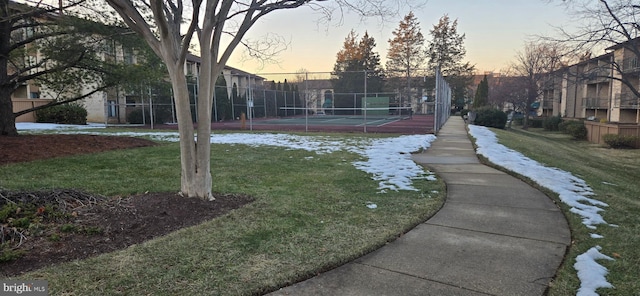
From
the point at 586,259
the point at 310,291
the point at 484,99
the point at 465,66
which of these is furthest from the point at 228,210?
the point at 465,66

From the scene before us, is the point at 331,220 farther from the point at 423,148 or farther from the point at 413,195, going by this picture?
the point at 423,148

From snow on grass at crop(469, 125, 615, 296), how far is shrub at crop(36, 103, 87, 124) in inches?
903

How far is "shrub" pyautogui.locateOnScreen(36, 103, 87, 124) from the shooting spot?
22297mm

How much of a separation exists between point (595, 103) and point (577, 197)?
37.5m

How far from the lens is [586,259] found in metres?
3.16

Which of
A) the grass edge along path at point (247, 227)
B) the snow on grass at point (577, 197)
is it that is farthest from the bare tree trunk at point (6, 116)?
the snow on grass at point (577, 197)

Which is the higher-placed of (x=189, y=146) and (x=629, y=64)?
(x=629, y=64)

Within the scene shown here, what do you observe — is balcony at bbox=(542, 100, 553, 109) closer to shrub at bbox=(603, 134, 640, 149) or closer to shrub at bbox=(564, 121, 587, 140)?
shrub at bbox=(564, 121, 587, 140)

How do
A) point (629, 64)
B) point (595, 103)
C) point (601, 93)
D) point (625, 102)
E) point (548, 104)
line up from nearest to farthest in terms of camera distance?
point (625, 102)
point (629, 64)
point (595, 103)
point (601, 93)
point (548, 104)

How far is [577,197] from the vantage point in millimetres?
5441

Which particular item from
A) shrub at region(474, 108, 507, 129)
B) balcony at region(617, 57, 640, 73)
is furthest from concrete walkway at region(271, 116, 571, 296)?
balcony at region(617, 57, 640, 73)

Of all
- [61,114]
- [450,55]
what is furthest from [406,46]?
[61,114]

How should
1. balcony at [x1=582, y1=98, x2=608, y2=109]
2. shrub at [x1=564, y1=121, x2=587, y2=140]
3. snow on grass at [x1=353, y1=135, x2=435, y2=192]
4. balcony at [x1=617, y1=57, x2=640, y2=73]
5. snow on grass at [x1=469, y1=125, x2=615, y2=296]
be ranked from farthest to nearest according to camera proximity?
balcony at [x1=582, y1=98, x2=608, y2=109], balcony at [x1=617, y1=57, x2=640, y2=73], shrub at [x1=564, y1=121, x2=587, y2=140], snow on grass at [x1=353, y1=135, x2=435, y2=192], snow on grass at [x1=469, y1=125, x2=615, y2=296]

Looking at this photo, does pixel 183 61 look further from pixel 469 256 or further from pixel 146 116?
pixel 146 116
